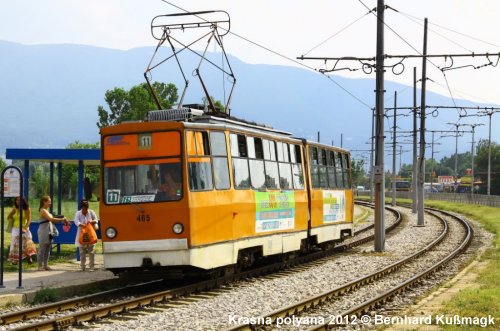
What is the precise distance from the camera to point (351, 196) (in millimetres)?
25844

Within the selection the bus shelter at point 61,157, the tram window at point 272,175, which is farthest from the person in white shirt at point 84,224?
the tram window at point 272,175

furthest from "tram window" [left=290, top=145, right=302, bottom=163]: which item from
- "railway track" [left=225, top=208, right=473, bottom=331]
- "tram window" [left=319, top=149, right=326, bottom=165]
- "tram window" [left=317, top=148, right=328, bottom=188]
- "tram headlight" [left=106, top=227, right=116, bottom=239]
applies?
"tram headlight" [left=106, top=227, right=116, bottom=239]

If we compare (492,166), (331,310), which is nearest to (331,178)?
(331,310)

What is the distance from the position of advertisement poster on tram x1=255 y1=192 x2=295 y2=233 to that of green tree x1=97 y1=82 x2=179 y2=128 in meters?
54.7

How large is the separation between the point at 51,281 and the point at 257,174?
4.79m

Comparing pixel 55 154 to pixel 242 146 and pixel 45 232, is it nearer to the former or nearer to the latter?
pixel 45 232

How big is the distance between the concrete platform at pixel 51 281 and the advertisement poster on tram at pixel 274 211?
3.30m

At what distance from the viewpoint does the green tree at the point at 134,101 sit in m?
74.2

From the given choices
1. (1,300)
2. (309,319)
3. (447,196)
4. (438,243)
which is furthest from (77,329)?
(447,196)

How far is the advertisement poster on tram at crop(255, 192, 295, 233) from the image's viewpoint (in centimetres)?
1680

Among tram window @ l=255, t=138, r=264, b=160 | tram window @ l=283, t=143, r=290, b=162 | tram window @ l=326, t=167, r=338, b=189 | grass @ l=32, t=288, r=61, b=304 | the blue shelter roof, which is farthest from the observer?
tram window @ l=326, t=167, r=338, b=189

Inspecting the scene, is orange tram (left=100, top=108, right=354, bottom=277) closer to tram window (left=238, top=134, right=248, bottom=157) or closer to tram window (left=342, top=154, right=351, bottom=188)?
tram window (left=238, top=134, right=248, bottom=157)

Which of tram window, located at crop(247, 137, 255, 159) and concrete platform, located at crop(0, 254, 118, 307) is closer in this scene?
concrete platform, located at crop(0, 254, 118, 307)

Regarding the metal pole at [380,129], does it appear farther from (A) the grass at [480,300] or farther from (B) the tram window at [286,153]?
(B) the tram window at [286,153]
